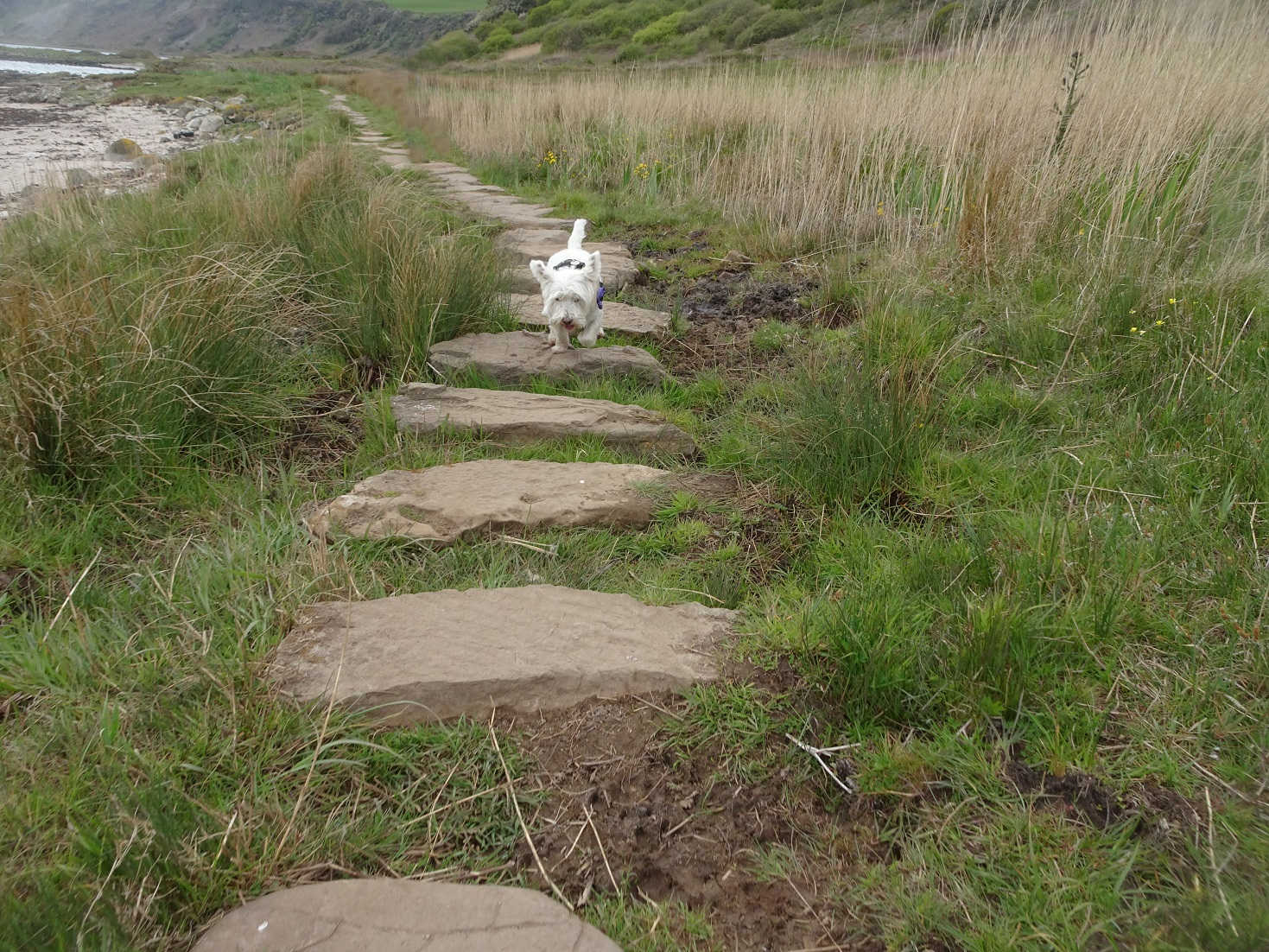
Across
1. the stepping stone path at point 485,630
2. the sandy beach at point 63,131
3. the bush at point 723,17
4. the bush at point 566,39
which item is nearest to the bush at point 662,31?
the bush at point 723,17

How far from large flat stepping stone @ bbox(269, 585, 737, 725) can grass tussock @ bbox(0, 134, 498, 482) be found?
4.02ft

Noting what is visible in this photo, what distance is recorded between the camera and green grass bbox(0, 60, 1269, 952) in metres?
1.32

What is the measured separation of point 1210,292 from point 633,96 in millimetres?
7778

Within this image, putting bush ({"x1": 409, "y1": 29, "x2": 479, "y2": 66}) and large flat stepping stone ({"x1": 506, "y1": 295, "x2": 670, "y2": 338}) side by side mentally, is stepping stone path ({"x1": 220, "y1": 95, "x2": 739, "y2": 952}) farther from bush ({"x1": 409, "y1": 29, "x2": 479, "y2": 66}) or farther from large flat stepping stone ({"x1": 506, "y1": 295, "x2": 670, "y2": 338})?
bush ({"x1": 409, "y1": 29, "x2": 479, "y2": 66})

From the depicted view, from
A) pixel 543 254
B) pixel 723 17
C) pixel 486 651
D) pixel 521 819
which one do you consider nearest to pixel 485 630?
pixel 486 651

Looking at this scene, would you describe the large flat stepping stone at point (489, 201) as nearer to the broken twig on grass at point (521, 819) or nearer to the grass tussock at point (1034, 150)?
the grass tussock at point (1034, 150)

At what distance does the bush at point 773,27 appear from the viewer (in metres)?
19.6

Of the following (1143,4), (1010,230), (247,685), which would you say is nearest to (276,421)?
(247,685)

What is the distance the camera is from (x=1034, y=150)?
14.1 feet

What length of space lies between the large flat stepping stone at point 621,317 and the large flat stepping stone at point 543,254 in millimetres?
146

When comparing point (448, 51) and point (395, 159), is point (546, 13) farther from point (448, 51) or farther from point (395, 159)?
point (395, 159)

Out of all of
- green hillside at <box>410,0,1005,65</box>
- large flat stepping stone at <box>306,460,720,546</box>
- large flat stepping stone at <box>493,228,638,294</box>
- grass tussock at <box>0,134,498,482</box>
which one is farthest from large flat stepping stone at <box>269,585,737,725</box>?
green hillside at <box>410,0,1005,65</box>

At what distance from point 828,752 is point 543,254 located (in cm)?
423

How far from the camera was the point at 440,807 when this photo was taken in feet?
4.97
